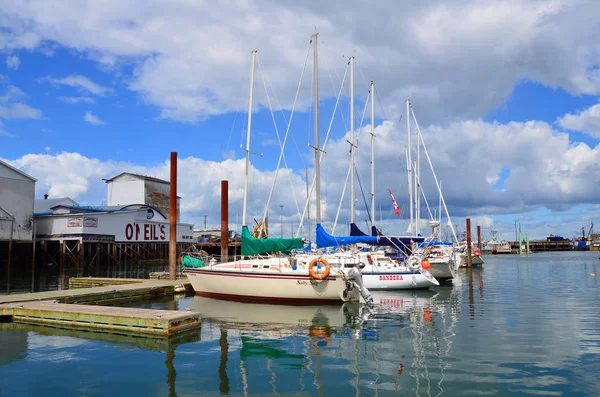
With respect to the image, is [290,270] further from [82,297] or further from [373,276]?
[82,297]

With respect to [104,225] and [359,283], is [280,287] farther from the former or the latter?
[104,225]

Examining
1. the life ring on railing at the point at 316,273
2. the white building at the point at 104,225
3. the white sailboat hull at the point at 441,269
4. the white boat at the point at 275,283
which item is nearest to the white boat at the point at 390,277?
the white boat at the point at 275,283

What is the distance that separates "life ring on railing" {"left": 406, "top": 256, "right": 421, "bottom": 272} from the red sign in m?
51.9

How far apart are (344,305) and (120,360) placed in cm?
1202

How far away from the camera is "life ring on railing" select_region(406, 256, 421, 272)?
28.6 m

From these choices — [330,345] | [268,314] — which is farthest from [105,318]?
[330,345]

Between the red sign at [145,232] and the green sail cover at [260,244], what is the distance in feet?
166

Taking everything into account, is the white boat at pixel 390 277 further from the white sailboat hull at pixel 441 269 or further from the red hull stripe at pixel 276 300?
the white sailboat hull at pixel 441 269

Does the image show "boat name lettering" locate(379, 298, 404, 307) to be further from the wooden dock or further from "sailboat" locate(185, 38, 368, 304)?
the wooden dock

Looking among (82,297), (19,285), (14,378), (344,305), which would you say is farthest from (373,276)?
(19,285)

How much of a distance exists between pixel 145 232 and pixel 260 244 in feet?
177

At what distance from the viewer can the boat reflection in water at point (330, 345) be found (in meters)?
10.5

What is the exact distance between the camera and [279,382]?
34.5ft

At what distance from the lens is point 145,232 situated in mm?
73750
